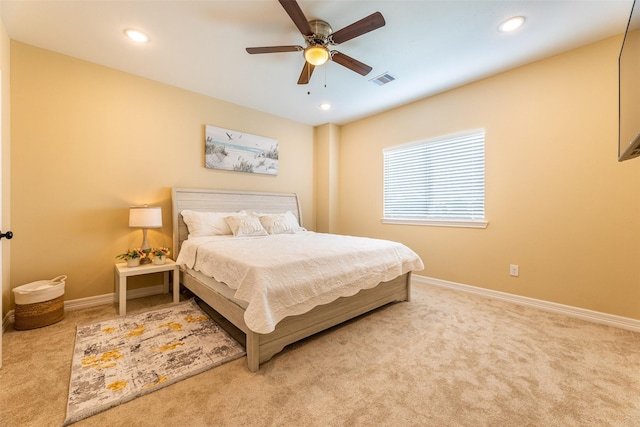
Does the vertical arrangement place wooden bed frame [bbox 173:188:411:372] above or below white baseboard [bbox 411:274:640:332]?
above

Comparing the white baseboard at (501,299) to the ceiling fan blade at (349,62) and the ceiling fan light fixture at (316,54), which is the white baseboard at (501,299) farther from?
the ceiling fan light fixture at (316,54)

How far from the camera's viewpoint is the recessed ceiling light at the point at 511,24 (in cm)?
223

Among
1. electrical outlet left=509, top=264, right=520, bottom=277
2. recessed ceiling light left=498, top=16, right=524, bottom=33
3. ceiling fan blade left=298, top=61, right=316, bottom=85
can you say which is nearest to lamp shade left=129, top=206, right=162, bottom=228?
ceiling fan blade left=298, top=61, right=316, bottom=85

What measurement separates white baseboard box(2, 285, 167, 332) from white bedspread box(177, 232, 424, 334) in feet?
2.41

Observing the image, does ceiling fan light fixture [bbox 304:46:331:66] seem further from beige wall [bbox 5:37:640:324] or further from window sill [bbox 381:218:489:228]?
window sill [bbox 381:218:489:228]

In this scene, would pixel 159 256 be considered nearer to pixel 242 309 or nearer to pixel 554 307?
pixel 242 309

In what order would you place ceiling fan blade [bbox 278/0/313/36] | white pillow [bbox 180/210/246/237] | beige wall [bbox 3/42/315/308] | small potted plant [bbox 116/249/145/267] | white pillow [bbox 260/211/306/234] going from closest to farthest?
ceiling fan blade [bbox 278/0/313/36] → beige wall [bbox 3/42/315/308] → small potted plant [bbox 116/249/145/267] → white pillow [bbox 180/210/246/237] → white pillow [bbox 260/211/306/234]

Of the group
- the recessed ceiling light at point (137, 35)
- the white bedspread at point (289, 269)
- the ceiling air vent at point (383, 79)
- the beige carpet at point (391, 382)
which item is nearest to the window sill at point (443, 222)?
the white bedspread at point (289, 269)

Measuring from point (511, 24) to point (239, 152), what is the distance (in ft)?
11.5

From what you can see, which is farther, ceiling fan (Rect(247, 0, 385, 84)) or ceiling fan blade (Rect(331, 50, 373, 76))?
ceiling fan blade (Rect(331, 50, 373, 76))

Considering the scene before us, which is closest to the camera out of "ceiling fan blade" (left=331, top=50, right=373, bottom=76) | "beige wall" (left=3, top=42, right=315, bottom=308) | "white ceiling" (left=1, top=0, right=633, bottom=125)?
"white ceiling" (left=1, top=0, right=633, bottom=125)

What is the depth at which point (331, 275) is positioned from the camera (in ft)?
7.05

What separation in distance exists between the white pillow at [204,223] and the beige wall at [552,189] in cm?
294

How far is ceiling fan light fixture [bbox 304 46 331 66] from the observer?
2209mm
